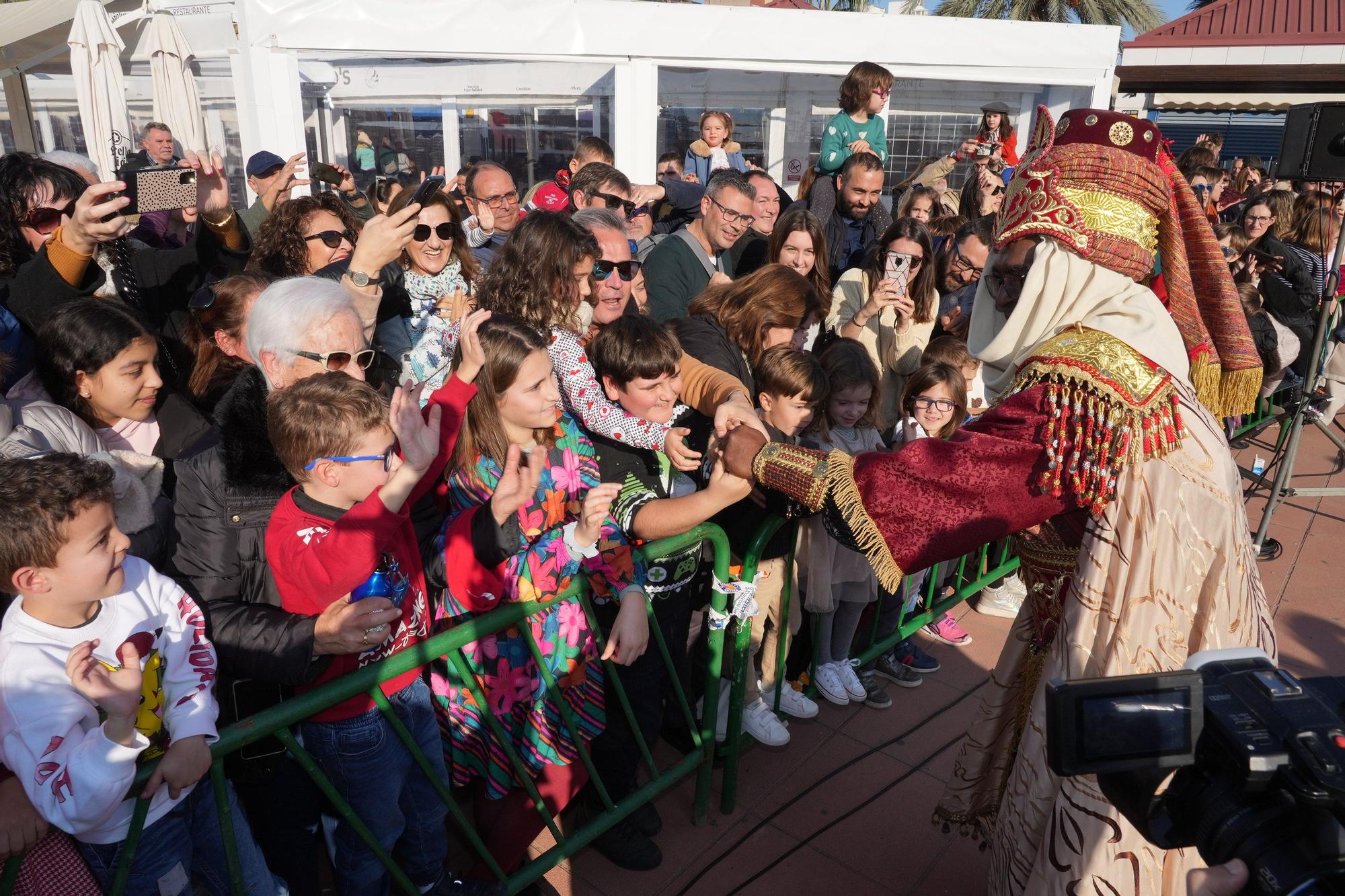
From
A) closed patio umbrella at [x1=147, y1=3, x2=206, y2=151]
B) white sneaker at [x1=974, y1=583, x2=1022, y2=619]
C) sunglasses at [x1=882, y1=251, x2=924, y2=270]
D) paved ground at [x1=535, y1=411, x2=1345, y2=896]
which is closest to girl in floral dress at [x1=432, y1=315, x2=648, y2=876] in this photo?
paved ground at [x1=535, y1=411, x2=1345, y2=896]

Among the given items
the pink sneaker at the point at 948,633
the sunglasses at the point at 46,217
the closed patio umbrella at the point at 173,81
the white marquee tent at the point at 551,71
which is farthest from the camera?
the white marquee tent at the point at 551,71

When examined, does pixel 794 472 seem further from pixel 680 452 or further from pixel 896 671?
pixel 896 671

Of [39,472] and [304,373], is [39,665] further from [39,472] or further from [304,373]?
[304,373]

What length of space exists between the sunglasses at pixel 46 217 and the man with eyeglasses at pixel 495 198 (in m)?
1.91

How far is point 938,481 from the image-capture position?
7.07 feet

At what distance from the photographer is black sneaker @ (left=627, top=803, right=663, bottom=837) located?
9.95ft

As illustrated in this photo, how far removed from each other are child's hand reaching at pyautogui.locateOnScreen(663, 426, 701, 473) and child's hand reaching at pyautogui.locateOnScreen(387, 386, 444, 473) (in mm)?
862

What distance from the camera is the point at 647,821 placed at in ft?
10.0

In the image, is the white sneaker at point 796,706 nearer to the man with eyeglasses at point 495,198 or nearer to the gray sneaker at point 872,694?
the gray sneaker at point 872,694

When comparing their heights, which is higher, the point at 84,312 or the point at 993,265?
the point at 993,265

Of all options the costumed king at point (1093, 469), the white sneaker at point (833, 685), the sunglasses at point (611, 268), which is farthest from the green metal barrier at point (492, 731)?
the sunglasses at point (611, 268)

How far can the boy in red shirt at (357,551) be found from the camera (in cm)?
Answer: 216

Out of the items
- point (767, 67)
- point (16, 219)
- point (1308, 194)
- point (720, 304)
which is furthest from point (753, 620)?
point (767, 67)

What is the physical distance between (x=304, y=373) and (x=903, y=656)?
9.77ft
